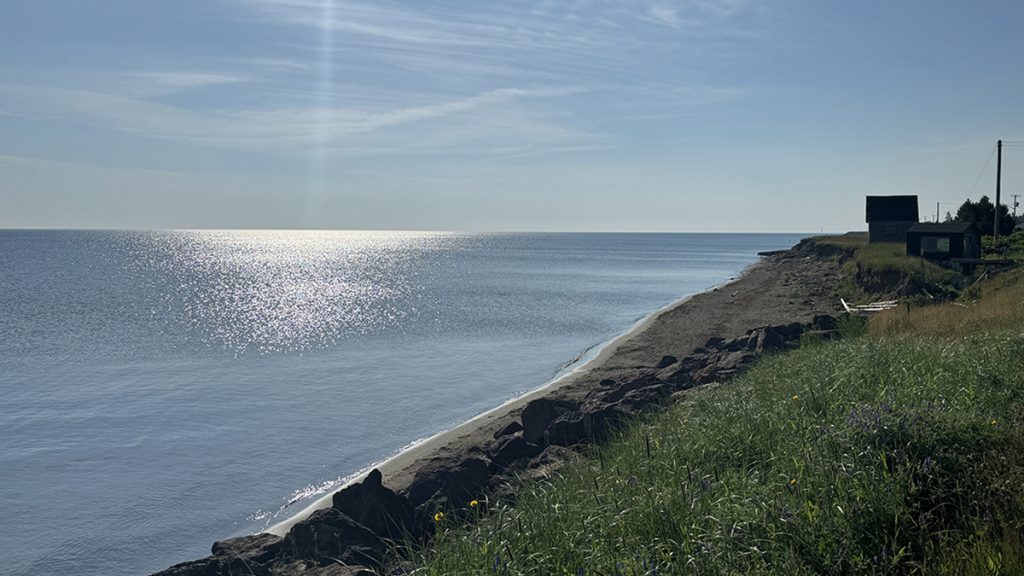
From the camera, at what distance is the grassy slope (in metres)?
5.64

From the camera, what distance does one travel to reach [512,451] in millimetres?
13898

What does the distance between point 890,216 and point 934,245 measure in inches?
1018

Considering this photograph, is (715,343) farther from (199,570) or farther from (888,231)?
(888,231)

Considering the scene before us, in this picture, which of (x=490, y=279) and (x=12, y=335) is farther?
(x=490, y=279)

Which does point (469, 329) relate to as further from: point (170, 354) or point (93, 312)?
point (93, 312)

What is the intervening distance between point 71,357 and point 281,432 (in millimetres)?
19151

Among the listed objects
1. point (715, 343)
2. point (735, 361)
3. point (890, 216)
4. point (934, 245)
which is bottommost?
point (715, 343)

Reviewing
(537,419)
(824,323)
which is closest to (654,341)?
(824,323)

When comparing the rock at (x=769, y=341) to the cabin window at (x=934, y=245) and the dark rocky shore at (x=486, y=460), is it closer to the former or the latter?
the dark rocky shore at (x=486, y=460)

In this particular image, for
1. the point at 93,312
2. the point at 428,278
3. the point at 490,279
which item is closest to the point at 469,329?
the point at 93,312

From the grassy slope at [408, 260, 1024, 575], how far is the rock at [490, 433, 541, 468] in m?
3.85

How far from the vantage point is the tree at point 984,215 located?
198ft

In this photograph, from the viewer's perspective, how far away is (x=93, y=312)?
5394cm

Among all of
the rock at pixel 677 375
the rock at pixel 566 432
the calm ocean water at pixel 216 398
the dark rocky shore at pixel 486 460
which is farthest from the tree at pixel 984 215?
the rock at pixel 566 432
